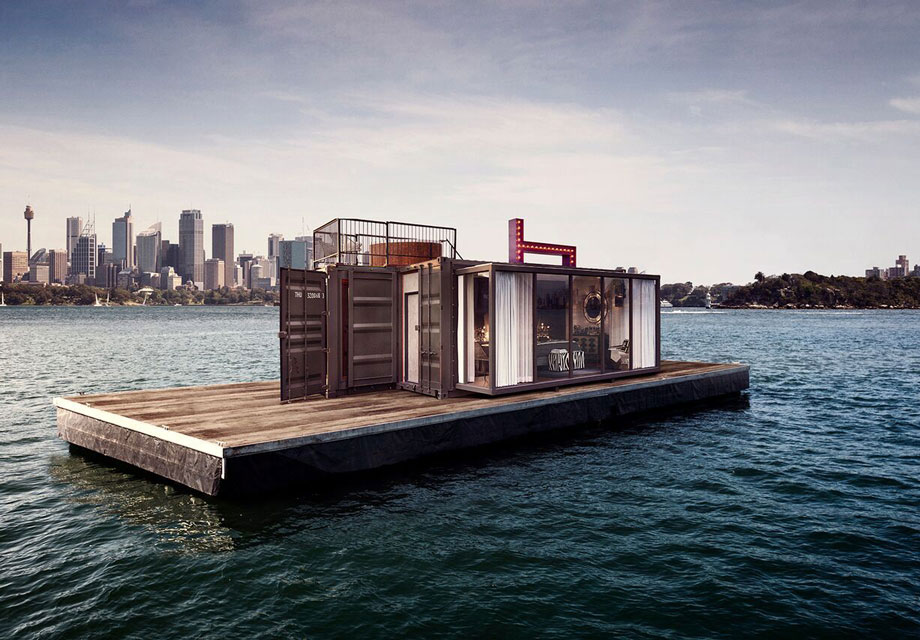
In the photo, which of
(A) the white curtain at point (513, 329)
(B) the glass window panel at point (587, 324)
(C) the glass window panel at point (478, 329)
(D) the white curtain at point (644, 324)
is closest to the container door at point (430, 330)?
(C) the glass window panel at point (478, 329)

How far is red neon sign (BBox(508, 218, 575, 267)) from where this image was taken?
15.9m

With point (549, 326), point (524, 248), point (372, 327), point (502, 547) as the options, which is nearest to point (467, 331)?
point (372, 327)

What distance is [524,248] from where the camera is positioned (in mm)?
16203

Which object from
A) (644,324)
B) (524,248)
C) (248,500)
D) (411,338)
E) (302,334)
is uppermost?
(524,248)

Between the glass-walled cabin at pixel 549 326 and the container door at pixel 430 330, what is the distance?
61 cm

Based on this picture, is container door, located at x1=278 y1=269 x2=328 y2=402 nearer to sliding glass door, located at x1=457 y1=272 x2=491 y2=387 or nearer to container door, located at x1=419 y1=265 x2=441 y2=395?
→ container door, located at x1=419 y1=265 x2=441 y2=395

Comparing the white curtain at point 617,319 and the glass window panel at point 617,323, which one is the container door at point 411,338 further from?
the white curtain at point 617,319

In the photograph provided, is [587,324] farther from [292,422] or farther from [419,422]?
[292,422]

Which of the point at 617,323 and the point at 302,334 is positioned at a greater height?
the point at 617,323

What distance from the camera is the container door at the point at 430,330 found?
14211 mm

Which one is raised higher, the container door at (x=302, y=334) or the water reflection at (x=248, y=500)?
the container door at (x=302, y=334)

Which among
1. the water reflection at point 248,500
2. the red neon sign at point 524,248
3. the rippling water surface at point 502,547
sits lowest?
the rippling water surface at point 502,547

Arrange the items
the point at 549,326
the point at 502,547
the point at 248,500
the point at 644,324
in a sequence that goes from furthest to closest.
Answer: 1. the point at 549,326
2. the point at 644,324
3. the point at 248,500
4. the point at 502,547

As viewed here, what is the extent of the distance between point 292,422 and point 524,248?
27.8 ft
